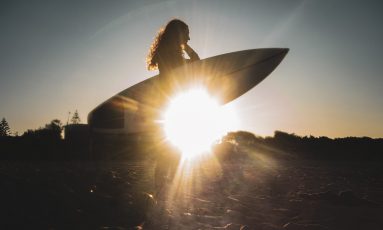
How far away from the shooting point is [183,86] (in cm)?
420

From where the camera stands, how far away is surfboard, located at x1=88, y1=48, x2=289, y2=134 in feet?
13.8

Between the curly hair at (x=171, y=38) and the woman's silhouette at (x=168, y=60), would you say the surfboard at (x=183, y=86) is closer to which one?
the woman's silhouette at (x=168, y=60)

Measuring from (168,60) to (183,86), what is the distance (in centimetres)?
47

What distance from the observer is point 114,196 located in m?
3.43

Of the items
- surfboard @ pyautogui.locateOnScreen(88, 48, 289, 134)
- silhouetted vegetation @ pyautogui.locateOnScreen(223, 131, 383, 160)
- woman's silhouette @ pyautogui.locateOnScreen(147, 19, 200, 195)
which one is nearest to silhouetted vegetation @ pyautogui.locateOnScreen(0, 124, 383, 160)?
silhouetted vegetation @ pyautogui.locateOnScreen(223, 131, 383, 160)

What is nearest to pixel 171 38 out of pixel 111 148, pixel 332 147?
pixel 111 148

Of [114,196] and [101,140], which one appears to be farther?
[101,140]

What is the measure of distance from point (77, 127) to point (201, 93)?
1542 centimetres

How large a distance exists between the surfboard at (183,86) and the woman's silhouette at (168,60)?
0.10m

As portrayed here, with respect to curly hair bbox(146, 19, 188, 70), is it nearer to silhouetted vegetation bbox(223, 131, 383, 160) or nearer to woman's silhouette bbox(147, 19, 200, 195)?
woman's silhouette bbox(147, 19, 200, 195)

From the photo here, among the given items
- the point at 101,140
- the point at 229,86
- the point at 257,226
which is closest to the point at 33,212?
the point at 257,226

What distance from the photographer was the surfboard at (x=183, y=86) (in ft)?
13.8

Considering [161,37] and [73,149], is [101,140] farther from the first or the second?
[161,37]

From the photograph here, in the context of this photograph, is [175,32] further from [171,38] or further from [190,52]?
[190,52]
